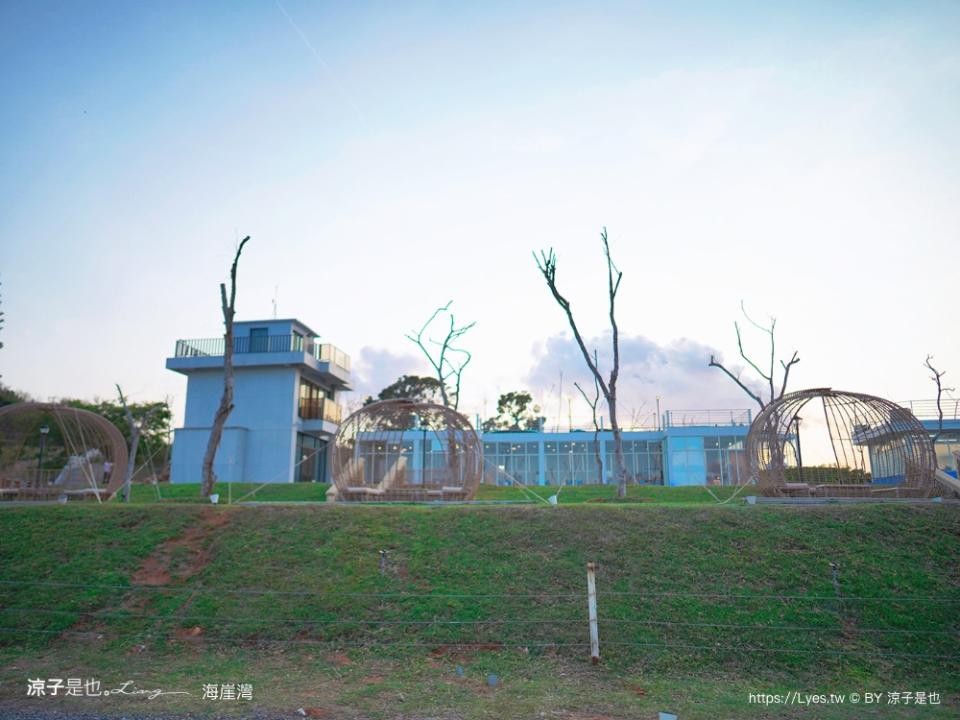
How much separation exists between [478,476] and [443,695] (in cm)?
1052

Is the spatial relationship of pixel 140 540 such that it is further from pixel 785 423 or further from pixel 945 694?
pixel 785 423

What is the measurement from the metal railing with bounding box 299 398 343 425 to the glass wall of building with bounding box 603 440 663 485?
13.9 meters

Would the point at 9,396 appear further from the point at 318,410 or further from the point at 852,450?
the point at 852,450

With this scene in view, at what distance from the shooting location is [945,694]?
7.18 meters

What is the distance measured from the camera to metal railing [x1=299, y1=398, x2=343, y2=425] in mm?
32219

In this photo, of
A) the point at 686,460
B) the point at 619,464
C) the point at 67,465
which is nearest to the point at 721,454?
the point at 686,460

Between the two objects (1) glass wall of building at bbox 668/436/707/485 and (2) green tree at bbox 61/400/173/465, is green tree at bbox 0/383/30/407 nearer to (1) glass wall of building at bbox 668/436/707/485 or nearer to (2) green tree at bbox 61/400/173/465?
(2) green tree at bbox 61/400/173/465

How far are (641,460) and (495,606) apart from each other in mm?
26439

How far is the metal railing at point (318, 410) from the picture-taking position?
3222cm

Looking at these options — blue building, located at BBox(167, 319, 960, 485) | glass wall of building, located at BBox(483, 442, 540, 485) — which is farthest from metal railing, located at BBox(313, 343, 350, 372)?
glass wall of building, located at BBox(483, 442, 540, 485)

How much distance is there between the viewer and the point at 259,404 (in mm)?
31125

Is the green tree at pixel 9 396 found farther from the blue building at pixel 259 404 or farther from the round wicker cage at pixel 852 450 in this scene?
the round wicker cage at pixel 852 450

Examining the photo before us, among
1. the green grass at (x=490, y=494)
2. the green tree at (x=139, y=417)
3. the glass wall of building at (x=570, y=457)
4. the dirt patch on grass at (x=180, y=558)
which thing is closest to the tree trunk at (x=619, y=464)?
the green grass at (x=490, y=494)

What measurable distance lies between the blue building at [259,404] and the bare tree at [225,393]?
11.3 m
